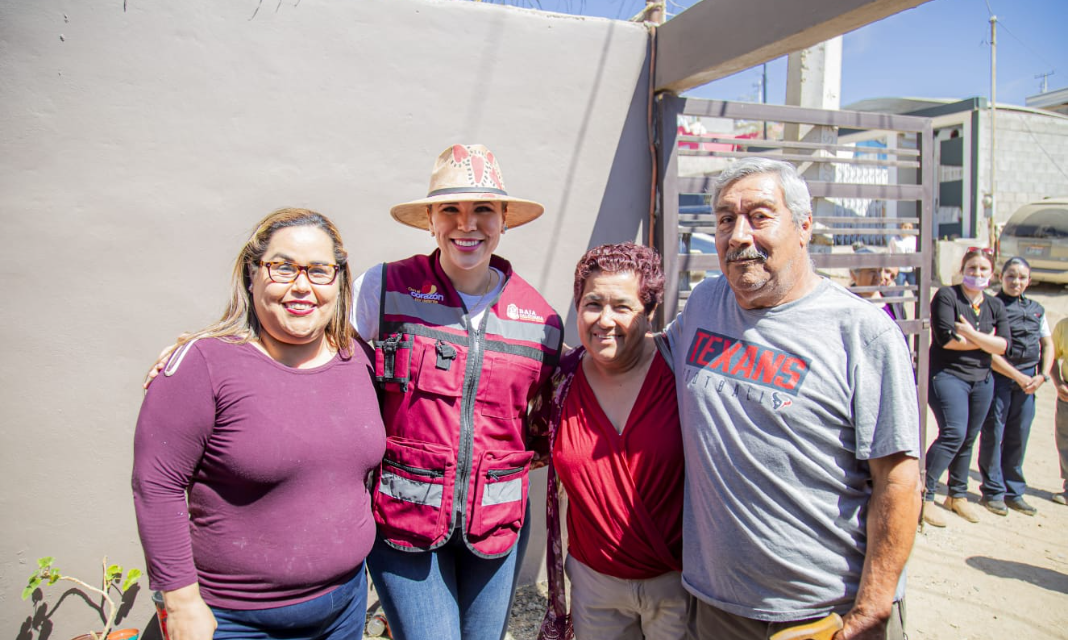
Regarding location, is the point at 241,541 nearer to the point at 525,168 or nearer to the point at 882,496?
the point at 882,496

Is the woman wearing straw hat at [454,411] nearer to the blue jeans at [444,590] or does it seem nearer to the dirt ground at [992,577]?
the blue jeans at [444,590]

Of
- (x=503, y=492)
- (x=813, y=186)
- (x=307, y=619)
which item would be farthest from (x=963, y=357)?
(x=307, y=619)

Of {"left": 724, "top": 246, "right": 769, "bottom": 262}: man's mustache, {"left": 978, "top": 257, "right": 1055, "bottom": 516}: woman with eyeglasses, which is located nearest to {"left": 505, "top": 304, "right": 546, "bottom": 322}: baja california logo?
{"left": 724, "top": 246, "right": 769, "bottom": 262}: man's mustache

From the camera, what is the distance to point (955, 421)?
15.2 feet

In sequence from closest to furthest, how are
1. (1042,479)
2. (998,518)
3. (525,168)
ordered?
(525,168) < (998,518) < (1042,479)

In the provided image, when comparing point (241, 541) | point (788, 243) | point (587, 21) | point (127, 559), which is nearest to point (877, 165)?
point (587, 21)

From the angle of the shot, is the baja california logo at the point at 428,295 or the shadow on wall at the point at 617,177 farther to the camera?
the shadow on wall at the point at 617,177

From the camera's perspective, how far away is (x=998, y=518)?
4762 mm

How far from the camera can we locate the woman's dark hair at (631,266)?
197 centimetres

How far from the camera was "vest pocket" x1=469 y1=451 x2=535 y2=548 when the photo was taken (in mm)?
1900

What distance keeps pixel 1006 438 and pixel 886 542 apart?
183 inches

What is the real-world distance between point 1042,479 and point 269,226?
6892mm

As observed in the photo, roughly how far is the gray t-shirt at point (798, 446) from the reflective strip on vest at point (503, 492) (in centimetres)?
59

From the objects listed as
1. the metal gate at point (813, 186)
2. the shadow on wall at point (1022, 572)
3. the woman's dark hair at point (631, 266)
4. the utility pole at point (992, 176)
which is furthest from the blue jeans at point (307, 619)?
the utility pole at point (992, 176)
